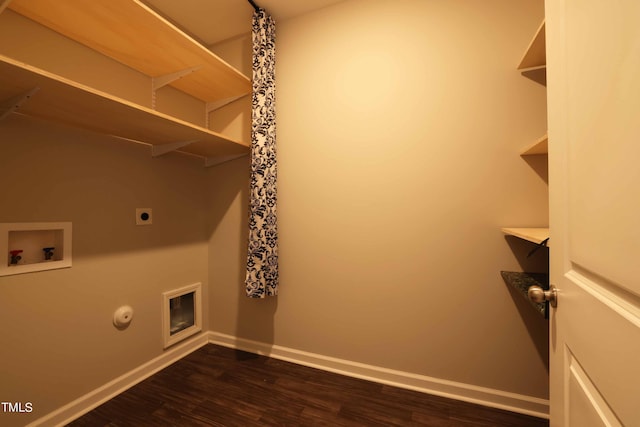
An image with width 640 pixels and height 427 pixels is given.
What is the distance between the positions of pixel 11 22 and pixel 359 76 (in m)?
1.72

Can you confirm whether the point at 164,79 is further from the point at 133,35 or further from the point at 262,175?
the point at 262,175

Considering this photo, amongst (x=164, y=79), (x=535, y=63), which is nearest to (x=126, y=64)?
(x=164, y=79)

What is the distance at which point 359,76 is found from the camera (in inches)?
63.9

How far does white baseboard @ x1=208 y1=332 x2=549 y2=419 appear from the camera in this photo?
1316 millimetres

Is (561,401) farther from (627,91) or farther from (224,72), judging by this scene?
(224,72)

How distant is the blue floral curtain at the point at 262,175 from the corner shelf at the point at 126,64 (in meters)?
0.17

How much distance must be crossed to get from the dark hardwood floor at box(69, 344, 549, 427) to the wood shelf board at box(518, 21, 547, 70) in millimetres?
1814

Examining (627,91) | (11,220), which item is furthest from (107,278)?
(627,91)

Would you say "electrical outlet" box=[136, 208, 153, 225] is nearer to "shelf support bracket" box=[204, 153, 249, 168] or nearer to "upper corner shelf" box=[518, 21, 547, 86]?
"shelf support bracket" box=[204, 153, 249, 168]

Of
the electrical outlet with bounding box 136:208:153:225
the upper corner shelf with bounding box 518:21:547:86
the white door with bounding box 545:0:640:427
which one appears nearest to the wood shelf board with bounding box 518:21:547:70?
the upper corner shelf with bounding box 518:21:547:86

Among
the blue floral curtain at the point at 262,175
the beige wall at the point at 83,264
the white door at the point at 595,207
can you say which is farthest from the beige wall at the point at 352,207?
the white door at the point at 595,207

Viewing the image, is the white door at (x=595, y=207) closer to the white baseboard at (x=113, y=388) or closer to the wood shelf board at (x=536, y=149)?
the wood shelf board at (x=536, y=149)

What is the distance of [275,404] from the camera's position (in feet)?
4.53

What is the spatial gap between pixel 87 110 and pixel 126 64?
2.06 ft
